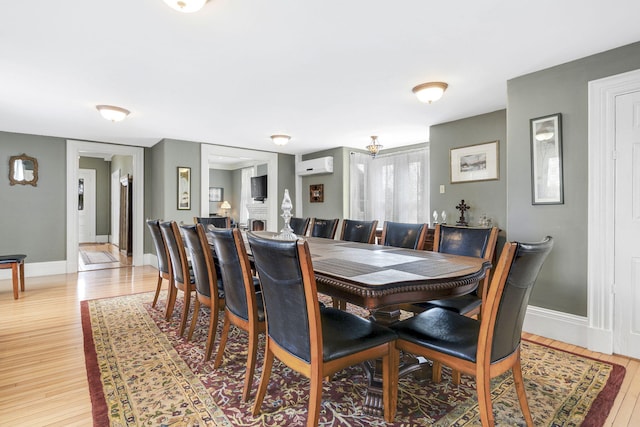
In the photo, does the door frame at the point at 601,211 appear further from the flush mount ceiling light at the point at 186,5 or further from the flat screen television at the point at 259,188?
the flat screen television at the point at 259,188

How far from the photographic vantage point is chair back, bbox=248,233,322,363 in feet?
4.29

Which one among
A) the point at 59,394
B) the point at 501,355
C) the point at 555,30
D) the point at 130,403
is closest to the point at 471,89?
the point at 555,30

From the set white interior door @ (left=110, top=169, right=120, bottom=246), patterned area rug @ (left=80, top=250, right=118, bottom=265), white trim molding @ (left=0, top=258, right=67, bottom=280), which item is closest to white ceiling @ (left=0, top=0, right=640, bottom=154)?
white trim molding @ (left=0, top=258, right=67, bottom=280)

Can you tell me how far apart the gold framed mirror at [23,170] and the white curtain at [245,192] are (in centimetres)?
506

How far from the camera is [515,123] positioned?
2.98m

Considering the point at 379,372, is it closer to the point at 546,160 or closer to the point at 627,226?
the point at 627,226

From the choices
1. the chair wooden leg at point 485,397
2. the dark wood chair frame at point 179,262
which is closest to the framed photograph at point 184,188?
the dark wood chair frame at point 179,262

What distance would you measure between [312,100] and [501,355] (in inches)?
119

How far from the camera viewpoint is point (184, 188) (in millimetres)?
5770

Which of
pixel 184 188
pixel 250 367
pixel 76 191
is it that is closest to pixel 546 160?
pixel 250 367

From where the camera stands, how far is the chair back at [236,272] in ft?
5.79

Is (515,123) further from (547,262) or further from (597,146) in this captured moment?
(547,262)

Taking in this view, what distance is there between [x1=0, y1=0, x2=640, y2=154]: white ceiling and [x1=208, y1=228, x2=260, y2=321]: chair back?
53.8 inches

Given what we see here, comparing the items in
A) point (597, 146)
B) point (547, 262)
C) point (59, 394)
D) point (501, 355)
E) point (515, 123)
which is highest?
point (515, 123)
